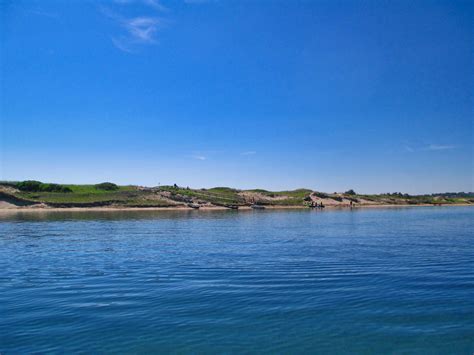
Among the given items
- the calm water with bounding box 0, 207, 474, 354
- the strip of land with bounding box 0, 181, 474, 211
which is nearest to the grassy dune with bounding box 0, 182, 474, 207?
the strip of land with bounding box 0, 181, 474, 211

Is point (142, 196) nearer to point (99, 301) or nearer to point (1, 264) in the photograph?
point (1, 264)

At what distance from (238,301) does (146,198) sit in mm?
115058

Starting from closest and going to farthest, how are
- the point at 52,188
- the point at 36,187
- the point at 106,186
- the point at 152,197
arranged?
the point at 36,187, the point at 52,188, the point at 152,197, the point at 106,186

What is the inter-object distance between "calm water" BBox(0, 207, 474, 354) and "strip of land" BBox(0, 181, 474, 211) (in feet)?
286

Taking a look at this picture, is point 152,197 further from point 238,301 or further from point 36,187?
point 238,301

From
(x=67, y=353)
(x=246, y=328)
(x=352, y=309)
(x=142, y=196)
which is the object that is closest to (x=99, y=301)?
(x=67, y=353)

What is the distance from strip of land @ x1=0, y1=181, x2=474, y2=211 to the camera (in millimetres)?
109938

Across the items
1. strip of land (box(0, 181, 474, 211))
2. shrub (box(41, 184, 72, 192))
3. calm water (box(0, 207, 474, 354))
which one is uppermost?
shrub (box(41, 184, 72, 192))

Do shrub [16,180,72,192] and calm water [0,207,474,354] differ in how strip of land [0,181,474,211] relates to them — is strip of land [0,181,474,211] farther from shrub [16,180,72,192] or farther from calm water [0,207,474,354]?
calm water [0,207,474,354]

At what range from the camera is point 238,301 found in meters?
16.1

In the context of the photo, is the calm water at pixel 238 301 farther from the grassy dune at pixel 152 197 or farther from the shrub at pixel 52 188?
the shrub at pixel 52 188

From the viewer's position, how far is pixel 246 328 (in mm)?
12859

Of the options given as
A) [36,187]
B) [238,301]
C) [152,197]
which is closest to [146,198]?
[152,197]

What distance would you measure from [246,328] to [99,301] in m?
7.06
